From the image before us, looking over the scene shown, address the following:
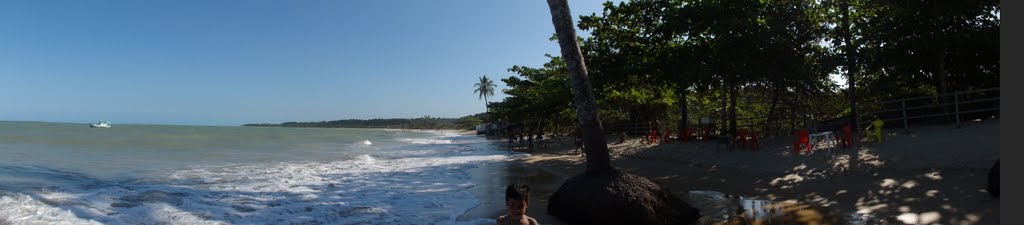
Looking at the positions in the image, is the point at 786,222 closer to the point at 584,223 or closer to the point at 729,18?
the point at 584,223

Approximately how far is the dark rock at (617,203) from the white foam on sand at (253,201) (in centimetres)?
128

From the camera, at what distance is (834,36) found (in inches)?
678

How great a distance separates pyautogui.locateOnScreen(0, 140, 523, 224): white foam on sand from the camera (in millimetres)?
7684

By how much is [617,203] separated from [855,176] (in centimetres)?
598

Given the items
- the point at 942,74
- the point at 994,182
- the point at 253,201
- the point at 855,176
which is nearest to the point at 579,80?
the point at 994,182

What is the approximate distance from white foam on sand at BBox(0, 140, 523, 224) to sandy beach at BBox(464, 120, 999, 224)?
1.15 metres

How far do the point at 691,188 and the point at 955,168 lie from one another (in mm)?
4299

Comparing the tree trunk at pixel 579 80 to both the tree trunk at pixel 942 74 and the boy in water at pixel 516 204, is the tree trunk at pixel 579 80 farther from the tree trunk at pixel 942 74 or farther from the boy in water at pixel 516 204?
the tree trunk at pixel 942 74

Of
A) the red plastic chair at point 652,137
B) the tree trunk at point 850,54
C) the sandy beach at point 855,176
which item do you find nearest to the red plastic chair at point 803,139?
the sandy beach at point 855,176

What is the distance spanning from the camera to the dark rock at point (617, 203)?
6391 mm

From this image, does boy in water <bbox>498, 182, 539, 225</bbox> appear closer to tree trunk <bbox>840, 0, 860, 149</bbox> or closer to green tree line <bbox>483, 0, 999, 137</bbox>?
green tree line <bbox>483, 0, 999, 137</bbox>

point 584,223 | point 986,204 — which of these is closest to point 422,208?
point 584,223

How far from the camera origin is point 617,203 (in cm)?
646

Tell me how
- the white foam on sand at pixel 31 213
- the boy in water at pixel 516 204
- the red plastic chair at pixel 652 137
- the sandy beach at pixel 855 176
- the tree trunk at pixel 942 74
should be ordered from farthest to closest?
the red plastic chair at pixel 652 137, the tree trunk at pixel 942 74, the white foam on sand at pixel 31 213, the sandy beach at pixel 855 176, the boy in water at pixel 516 204
